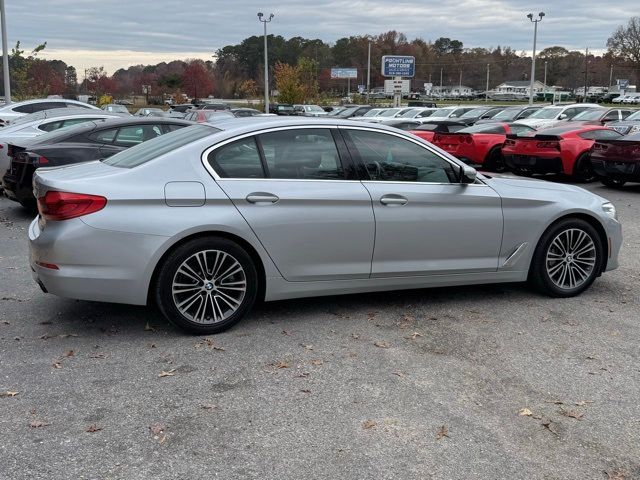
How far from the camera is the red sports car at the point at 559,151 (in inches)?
578

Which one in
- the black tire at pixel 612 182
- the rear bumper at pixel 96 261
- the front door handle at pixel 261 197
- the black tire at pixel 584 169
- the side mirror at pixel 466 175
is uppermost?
the side mirror at pixel 466 175

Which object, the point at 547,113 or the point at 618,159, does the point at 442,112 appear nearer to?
the point at 547,113

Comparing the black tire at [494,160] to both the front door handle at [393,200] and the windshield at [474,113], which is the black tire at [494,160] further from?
the windshield at [474,113]

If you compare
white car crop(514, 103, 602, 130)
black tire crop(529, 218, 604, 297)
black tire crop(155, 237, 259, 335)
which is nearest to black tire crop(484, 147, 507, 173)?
white car crop(514, 103, 602, 130)

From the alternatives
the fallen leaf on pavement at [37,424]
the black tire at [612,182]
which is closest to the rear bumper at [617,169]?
the black tire at [612,182]

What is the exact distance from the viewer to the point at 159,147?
5.26 metres

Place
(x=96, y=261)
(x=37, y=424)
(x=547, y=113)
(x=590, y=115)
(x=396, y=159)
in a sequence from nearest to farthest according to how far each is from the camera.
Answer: (x=37, y=424) → (x=96, y=261) → (x=396, y=159) → (x=590, y=115) → (x=547, y=113)

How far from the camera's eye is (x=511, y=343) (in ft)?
16.1

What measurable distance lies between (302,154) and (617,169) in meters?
10.4

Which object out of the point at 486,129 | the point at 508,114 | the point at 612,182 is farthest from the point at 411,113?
the point at 612,182

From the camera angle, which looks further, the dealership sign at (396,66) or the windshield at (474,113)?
the dealership sign at (396,66)

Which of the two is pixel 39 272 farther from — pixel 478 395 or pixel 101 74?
pixel 101 74

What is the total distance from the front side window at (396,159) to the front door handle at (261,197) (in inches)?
31.8

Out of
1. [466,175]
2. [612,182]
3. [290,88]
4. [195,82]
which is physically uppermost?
[195,82]
